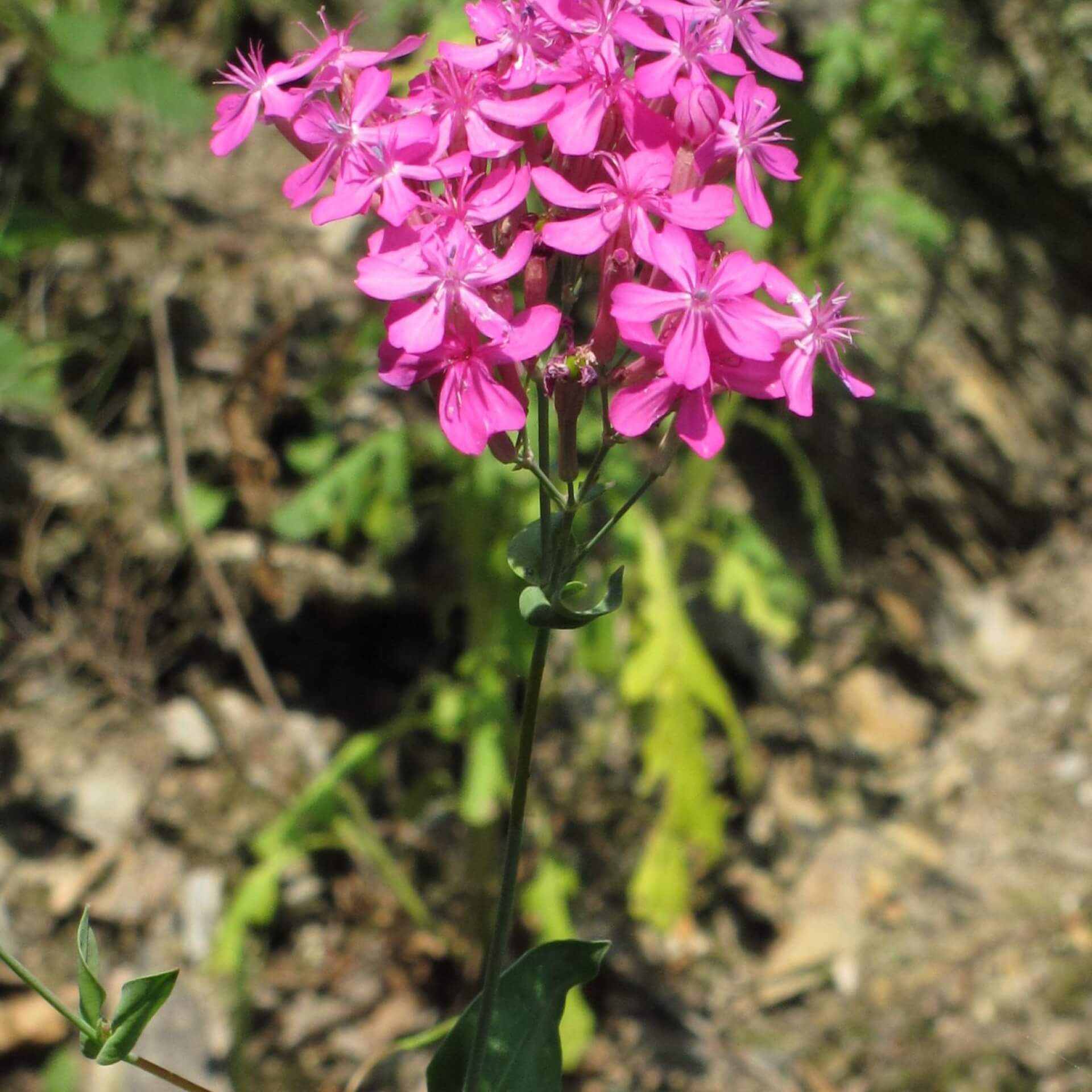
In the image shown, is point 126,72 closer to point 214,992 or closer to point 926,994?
point 214,992

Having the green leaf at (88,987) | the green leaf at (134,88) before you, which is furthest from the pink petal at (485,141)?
the green leaf at (134,88)

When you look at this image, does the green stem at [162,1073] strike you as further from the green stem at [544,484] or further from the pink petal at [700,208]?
the pink petal at [700,208]

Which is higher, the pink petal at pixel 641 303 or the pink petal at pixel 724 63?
the pink petal at pixel 724 63

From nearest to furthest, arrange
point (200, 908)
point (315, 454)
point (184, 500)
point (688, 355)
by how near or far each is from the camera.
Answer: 1. point (688, 355)
2. point (315, 454)
3. point (200, 908)
4. point (184, 500)

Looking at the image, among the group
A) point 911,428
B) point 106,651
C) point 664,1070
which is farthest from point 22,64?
point 664,1070

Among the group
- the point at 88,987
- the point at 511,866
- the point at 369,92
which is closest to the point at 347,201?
the point at 369,92

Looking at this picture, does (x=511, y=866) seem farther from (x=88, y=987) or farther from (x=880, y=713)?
(x=880, y=713)
